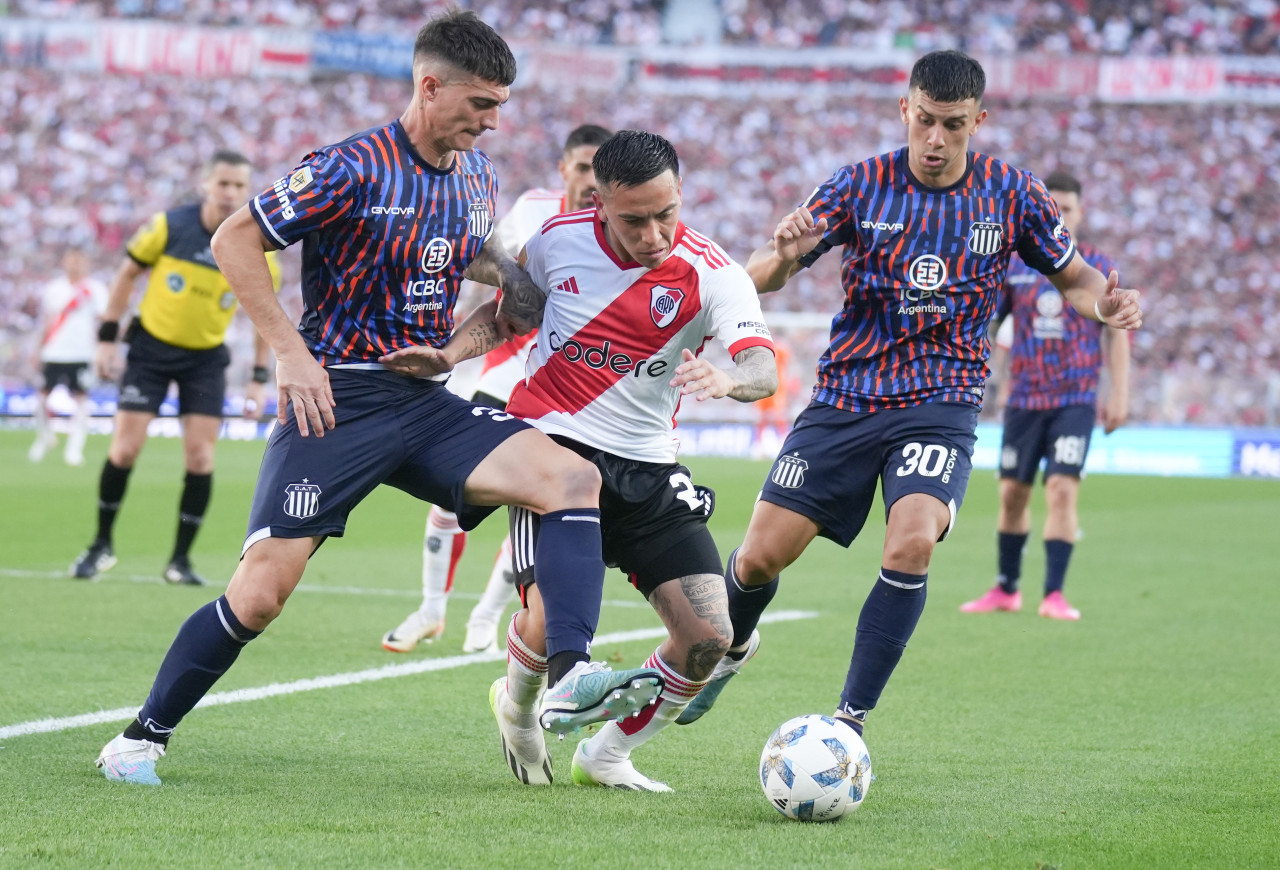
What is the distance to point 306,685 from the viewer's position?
600 centimetres

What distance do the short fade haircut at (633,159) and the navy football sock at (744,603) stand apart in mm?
1549

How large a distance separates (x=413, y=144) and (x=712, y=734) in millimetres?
2275

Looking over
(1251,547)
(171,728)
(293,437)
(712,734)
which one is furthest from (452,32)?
(1251,547)

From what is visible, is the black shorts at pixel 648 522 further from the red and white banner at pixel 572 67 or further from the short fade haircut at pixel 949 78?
the red and white banner at pixel 572 67

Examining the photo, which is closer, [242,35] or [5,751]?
[5,751]

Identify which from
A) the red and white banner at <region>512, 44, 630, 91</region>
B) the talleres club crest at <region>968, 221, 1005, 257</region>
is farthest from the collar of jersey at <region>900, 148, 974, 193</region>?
the red and white banner at <region>512, 44, 630, 91</region>

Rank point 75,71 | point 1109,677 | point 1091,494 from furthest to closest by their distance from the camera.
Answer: point 75,71 < point 1091,494 < point 1109,677

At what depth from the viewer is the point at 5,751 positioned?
181 inches

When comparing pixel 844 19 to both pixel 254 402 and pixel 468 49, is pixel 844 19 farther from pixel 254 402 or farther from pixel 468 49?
pixel 468 49

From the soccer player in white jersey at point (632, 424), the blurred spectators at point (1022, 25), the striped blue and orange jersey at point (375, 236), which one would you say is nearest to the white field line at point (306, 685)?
the soccer player in white jersey at point (632, 424)

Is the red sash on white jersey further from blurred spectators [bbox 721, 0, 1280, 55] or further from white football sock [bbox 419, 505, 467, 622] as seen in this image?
blurred spectators [bbox 721, 0, 1280, 55]

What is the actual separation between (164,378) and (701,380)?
5.89 metres

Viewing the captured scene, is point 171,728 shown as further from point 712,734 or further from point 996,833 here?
point 996,833

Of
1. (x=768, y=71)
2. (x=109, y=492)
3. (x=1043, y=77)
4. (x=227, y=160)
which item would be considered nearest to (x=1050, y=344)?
(x=227, y=160)
